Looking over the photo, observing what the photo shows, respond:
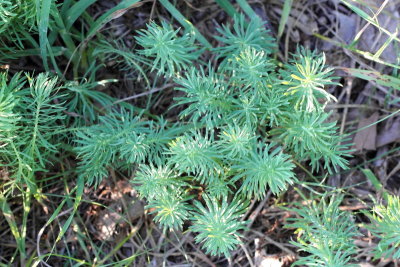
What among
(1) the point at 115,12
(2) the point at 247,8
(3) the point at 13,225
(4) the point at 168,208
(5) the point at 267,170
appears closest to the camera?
(5) the point at 267,170

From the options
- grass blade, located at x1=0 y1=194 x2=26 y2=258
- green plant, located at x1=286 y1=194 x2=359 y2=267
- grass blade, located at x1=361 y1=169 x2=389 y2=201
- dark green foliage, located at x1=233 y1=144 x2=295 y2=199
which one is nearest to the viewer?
dark green foliage, located at x1=233 y1=144 x2=295 y2=199

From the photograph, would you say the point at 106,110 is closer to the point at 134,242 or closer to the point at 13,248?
the point at 134,242

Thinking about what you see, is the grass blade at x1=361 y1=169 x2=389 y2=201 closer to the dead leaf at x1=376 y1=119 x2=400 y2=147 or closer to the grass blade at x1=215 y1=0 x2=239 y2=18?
the dead leaf at x1=376 y1=119 x2=400 y2=147

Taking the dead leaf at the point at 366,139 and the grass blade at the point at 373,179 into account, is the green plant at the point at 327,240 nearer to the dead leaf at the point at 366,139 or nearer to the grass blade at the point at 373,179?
the grass blade at the point at 373,179

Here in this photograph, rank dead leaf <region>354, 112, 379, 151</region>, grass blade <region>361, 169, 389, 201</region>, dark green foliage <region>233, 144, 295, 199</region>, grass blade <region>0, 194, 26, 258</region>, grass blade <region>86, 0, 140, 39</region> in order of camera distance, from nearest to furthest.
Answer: dark green foliage <region>233, 144, 295, 199</region>
grass blade <region>86, 0, 140, 39</region>
grass blade <region>0, 194, 26, 258</region>
grass blade <region>361, 169, 389, 201</region>
dead leaf <region>354, 112, 379, 151</region>

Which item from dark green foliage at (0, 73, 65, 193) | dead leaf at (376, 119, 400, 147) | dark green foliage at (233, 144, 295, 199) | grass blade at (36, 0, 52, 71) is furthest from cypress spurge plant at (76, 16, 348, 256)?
dead leaf at (376, 119, 400, 147)

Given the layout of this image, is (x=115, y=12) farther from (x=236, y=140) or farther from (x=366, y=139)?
(x=366, y=139)

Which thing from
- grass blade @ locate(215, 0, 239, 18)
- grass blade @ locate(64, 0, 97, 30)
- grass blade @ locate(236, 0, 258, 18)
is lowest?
grass blade @ locate(64, 0, 97, 30)

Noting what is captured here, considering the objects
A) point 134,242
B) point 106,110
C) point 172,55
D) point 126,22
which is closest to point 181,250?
point 134,242

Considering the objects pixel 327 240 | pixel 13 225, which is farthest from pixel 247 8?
pixel 13 225

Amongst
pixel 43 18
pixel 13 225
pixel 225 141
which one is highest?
pixel 43 18
